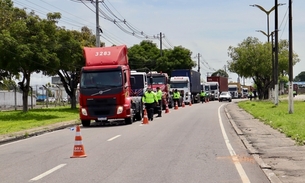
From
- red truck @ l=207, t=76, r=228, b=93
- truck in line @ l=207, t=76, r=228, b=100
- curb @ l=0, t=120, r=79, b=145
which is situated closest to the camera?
curb @ l=0, t=120, r=79, b=145

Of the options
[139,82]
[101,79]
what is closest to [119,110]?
[101,79]

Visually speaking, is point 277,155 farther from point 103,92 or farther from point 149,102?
point 149,102

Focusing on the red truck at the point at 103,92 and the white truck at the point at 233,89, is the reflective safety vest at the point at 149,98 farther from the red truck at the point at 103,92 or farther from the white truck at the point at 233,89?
the white truck at the point at 233,89

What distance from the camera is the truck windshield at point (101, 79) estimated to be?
25844 mm

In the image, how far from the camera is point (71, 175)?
11180 mm

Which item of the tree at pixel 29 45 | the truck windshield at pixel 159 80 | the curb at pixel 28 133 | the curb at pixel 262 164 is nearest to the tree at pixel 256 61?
the truck windshield at pixel 159 80

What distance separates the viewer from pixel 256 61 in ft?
227

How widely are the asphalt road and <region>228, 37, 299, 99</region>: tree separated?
50831mm

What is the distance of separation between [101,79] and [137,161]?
13206 mm

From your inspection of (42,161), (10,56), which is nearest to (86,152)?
(42,161)

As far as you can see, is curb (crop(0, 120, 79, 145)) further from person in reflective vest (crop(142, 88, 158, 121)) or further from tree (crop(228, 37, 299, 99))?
tree (crop(228, 37, 299, 99))

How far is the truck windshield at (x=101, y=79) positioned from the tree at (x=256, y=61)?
148ft

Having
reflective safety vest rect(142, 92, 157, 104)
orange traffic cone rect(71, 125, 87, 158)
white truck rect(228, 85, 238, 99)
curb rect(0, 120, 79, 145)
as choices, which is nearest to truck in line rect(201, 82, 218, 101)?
white truck rect(228, 85, 238, 99)

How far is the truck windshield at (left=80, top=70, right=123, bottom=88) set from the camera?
2584 cm
